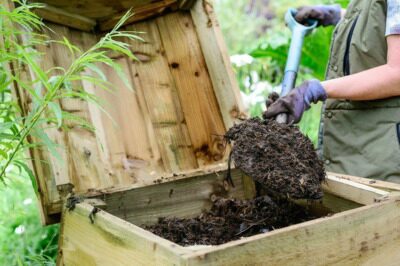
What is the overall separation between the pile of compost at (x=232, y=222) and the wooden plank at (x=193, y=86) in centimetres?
45

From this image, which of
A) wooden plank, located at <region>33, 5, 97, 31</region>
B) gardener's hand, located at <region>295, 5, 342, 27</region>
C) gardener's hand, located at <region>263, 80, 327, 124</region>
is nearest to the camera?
gardener's hand, located at <region>263, 80, 327, 124</region>

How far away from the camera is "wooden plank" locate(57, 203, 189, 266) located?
1.26 m

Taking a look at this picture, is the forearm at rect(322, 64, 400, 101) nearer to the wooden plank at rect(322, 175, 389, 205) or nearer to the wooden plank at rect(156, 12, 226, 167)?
the wooden plank at rect(322, 175, 389, 205)

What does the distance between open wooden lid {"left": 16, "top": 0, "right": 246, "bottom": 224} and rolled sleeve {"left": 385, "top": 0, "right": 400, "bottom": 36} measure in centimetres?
76

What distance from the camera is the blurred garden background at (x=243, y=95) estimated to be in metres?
2.64

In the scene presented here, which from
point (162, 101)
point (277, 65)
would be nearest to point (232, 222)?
point (162, 101)

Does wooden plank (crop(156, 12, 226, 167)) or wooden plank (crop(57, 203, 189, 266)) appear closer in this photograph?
wooden plank (crop(57, 203, 189, 266))

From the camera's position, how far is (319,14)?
2.80 meters

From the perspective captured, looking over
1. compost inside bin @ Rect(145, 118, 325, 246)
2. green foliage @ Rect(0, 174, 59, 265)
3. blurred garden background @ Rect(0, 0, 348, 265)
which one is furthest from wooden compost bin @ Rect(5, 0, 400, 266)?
green foliage @ Rect(0, 174, 59, 265)

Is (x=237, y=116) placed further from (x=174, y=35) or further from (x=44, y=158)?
(x=44, y=158)

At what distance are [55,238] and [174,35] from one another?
1.33m

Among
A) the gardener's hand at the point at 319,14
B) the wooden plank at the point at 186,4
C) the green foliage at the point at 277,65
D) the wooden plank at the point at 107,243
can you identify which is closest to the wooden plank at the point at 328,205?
the wooden plank at the point at 107,243

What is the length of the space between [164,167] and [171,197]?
0.37 meters

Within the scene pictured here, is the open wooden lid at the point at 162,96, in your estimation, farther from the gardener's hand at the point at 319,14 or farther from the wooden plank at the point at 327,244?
the wooden plank at the point at 327,244
